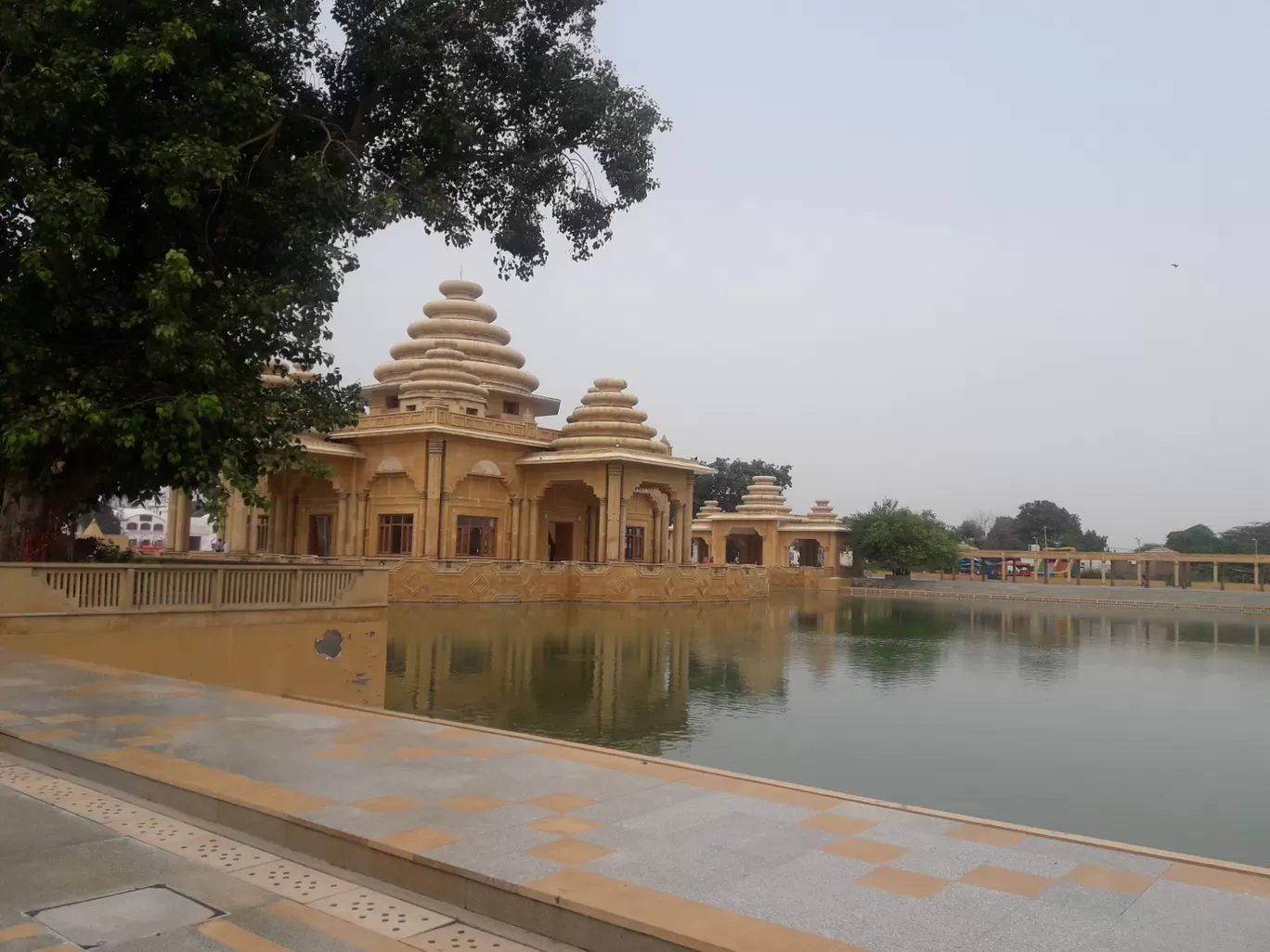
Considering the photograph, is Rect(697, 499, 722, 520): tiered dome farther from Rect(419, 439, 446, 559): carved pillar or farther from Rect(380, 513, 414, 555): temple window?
Rect(419, 439, 446, 559): carved pillar

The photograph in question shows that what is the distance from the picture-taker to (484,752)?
6.17 metres

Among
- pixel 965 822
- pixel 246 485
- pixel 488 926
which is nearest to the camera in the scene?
pixel 488 926

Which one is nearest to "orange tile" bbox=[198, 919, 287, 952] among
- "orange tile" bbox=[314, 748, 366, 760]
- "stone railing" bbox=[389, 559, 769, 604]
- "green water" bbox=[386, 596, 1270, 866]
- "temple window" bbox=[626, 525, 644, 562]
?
"orange tile" bbox=[314, 748, 366, 760]

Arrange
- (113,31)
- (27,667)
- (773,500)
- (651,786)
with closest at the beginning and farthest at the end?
(651,786) → (27,667) → (113,31) → (773,500)

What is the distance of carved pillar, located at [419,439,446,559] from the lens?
30109mm

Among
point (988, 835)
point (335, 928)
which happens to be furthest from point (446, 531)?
point (335, 928)

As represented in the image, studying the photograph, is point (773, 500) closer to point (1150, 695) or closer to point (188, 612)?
point (1150, 695)

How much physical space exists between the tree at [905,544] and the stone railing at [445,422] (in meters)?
21.2

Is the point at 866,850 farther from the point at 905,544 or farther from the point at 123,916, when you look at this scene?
the point at 905,544

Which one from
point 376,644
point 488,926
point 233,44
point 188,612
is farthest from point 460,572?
point 488,926

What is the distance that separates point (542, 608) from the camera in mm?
26484

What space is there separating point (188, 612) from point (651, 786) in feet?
25.8

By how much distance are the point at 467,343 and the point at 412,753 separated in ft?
105

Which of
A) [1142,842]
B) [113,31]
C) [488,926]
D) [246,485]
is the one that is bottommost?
[1142,842]
